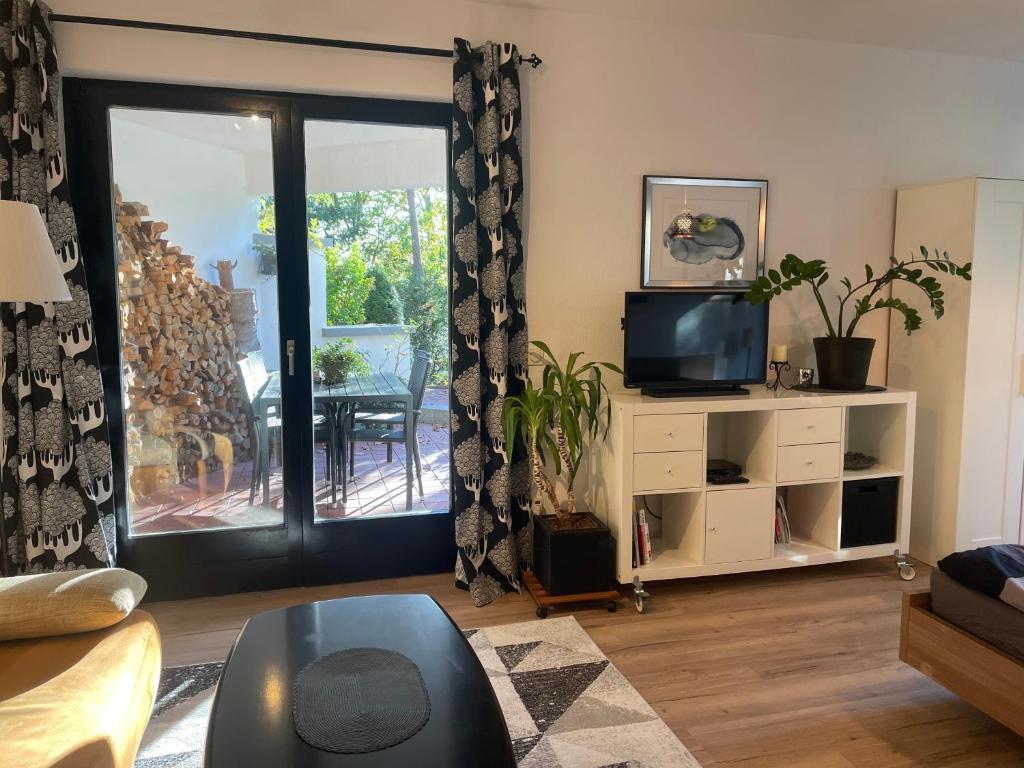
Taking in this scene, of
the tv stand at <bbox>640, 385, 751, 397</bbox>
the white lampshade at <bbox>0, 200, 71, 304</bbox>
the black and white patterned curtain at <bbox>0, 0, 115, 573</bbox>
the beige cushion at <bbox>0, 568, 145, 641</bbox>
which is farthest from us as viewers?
the tv stand at <bbox>640, 385, 751, 397</bbox>

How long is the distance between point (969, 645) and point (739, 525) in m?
1.14

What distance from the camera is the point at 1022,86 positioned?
4008 mm

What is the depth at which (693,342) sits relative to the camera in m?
3.40

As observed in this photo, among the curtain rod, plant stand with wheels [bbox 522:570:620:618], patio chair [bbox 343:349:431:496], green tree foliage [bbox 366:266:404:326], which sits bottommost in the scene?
plant stand with wheels [bbox 522:570:620:618]

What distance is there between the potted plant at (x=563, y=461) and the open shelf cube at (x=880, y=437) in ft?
4.00

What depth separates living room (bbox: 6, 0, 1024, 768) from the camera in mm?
2832

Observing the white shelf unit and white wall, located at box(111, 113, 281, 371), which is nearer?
white wall, located at box(111, 113, 281, 371)

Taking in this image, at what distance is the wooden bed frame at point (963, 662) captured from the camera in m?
2.06

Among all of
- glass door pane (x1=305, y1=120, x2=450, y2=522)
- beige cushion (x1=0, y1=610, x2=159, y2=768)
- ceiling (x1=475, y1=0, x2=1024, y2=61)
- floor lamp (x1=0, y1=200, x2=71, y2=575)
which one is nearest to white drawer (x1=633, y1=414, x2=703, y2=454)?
glass door pane (x1=305, y1=120, x2=450, y2=522)

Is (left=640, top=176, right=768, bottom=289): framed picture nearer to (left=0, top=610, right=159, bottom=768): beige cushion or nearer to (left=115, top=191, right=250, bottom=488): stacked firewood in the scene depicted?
(left=115, top=191, right=250, bottom=488): stacked firewood

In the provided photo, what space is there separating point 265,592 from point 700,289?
244 centimetres

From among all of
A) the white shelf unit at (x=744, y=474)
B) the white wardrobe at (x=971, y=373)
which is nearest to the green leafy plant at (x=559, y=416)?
the white shelf unit at (x=744, y=474)

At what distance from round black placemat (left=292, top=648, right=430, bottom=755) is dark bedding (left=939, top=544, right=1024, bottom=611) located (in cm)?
166

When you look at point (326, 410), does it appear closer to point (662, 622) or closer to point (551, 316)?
point (551, 316)
